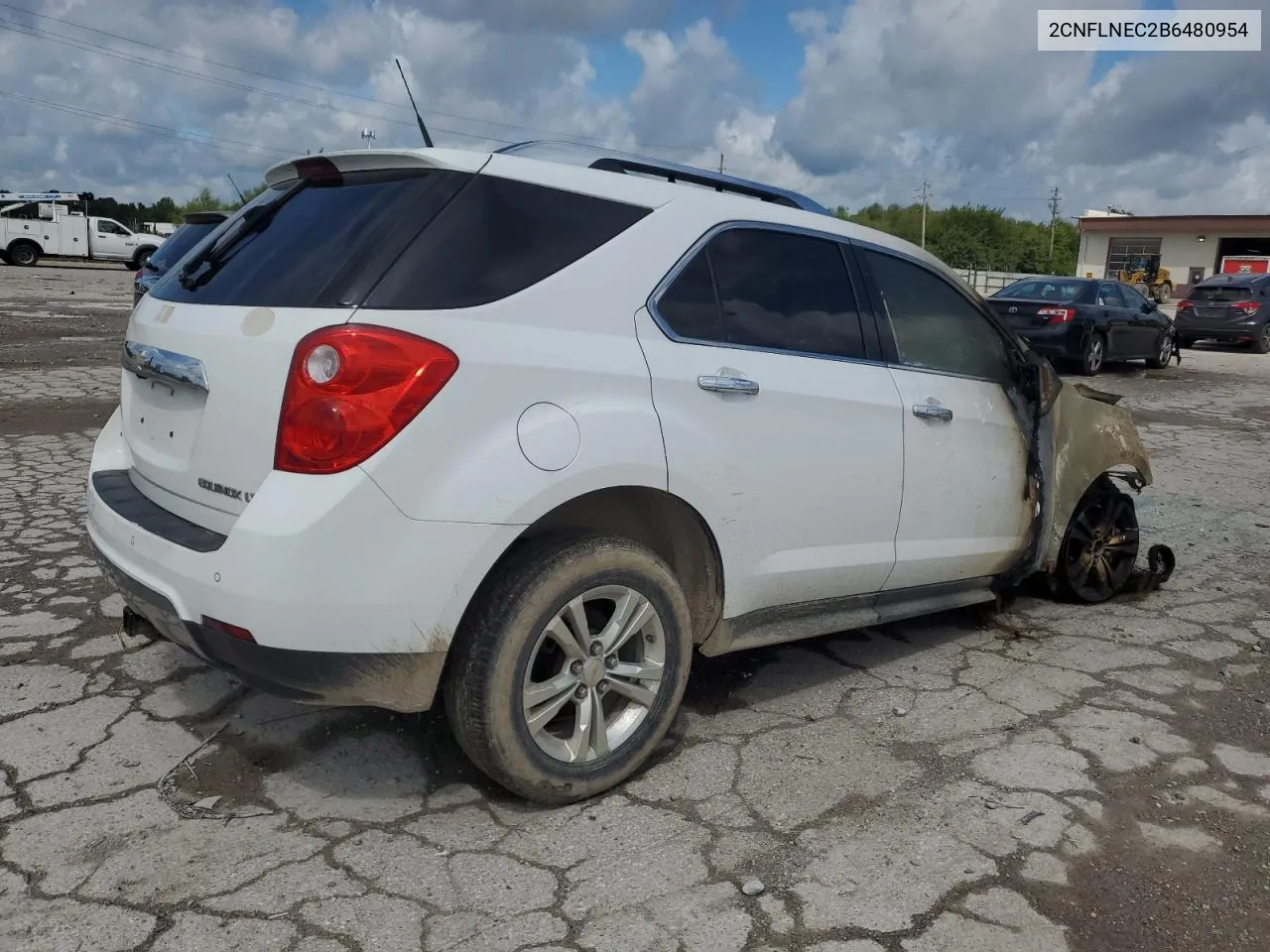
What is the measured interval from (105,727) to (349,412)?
1646mm

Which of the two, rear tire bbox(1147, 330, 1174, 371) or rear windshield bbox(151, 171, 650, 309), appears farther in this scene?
rear tire bbox(1147, 330, 1174, 371)

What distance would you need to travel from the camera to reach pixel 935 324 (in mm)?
3941

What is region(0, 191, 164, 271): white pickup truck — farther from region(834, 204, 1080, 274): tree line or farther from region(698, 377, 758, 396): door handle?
region(834, 204, 1080, 274): tree line

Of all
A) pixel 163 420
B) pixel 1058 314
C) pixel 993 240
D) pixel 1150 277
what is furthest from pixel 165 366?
pixel 993 240

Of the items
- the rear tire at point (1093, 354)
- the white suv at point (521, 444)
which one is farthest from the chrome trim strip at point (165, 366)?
the rear tire at point (1093, 354)

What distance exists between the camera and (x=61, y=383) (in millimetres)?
10266

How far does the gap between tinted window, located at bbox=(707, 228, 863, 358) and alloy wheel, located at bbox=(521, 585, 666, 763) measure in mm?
897

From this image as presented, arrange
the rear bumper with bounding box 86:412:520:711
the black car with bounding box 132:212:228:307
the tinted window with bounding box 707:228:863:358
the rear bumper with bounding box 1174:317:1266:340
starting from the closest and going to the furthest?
the rear bumper with bounding box 86:412:520:711
the tinted window with bounding box 707:228:863:358
the black car with bounding box 132:212:228:307
the rear bumper with bounding box 1174:317:1266:340

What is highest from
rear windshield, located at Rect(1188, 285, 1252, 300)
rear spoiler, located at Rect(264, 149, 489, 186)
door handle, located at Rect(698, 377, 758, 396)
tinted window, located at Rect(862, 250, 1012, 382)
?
rear windshield, located at Rect(1188, 285, 1252, 300)

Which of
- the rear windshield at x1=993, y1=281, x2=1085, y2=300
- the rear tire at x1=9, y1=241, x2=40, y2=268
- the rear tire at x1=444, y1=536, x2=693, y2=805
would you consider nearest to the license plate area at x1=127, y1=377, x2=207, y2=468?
the rear tire at x1=444, y1=536, x2=693, y2=805

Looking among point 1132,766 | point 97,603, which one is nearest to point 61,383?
point 97,603

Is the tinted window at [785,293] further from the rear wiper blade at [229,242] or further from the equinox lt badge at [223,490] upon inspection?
the equinox lt badge at [223,490]

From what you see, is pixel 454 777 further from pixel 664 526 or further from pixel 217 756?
pixel 664 526

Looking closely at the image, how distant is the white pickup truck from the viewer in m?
34.1
